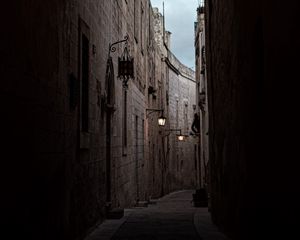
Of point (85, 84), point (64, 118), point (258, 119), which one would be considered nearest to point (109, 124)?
point (85, 84)

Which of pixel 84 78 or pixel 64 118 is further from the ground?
pixel 84 78

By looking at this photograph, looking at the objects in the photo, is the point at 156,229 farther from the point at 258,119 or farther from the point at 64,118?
the point at 258,119

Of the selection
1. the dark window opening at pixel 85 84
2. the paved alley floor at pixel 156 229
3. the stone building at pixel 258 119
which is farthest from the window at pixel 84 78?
the stone building at pixel 258 119

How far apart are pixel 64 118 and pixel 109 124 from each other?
5003 mm

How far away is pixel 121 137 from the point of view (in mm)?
14359

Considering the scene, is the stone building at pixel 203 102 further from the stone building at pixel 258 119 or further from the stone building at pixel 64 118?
the stone building at pixel 258 119

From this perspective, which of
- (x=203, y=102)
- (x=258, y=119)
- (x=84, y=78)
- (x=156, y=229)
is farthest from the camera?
(x=203, y=102)

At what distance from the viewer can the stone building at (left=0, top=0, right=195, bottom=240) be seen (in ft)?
16.0

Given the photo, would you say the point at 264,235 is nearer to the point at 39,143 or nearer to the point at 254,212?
the point at 254,212

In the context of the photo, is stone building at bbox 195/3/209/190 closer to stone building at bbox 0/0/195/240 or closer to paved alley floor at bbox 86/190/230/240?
stone building at bbox 0/0/195/240

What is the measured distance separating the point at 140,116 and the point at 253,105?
13819mm

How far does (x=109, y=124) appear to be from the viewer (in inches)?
480

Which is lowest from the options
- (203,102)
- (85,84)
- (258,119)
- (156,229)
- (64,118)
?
(156,229)

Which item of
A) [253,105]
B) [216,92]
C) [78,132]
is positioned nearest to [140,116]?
[216,92]
